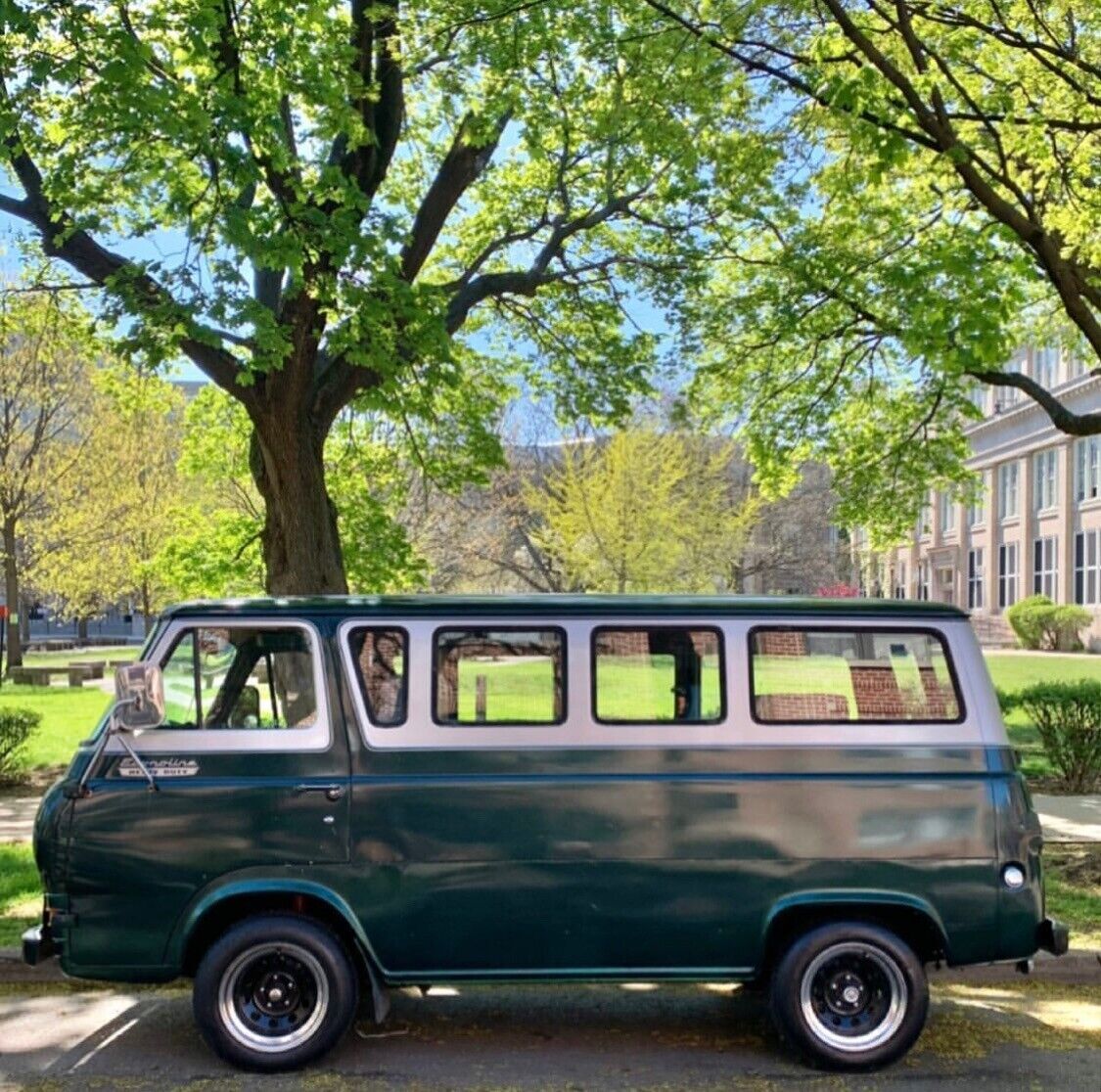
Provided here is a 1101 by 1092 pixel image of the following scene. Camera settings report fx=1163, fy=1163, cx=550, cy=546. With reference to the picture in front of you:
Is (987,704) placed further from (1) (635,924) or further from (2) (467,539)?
(2) (467,539)

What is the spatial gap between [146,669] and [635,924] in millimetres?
2383

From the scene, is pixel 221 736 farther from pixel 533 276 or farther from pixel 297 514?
pixel 533 276

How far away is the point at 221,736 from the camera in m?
5.16

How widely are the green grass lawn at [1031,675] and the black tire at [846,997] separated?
261 inches

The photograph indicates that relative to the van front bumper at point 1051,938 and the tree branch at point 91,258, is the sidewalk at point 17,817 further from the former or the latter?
the van front bumper at point 1051,938

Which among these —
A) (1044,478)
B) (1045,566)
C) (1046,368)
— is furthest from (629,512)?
(1044,478)

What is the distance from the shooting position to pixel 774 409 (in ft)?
51.5

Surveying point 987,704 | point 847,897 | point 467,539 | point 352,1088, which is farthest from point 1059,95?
point 467,539

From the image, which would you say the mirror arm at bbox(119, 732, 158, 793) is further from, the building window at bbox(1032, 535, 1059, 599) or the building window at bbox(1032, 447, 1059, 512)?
the building window at bbox(1032, 447, 1059, 512)

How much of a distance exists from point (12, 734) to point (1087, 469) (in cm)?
4459

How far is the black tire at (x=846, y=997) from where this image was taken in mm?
5125

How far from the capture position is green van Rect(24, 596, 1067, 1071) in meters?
5.06

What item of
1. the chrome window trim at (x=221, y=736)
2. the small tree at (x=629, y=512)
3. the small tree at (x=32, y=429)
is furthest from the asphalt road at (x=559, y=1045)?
the small tree at (x=629, y=512)

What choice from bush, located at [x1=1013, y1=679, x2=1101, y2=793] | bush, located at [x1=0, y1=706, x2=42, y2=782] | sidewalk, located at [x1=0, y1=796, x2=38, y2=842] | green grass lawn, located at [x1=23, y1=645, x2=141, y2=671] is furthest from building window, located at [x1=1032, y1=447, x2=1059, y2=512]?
sidewalk, located at [x1=0, y1=796, x2=38, y2=842]
